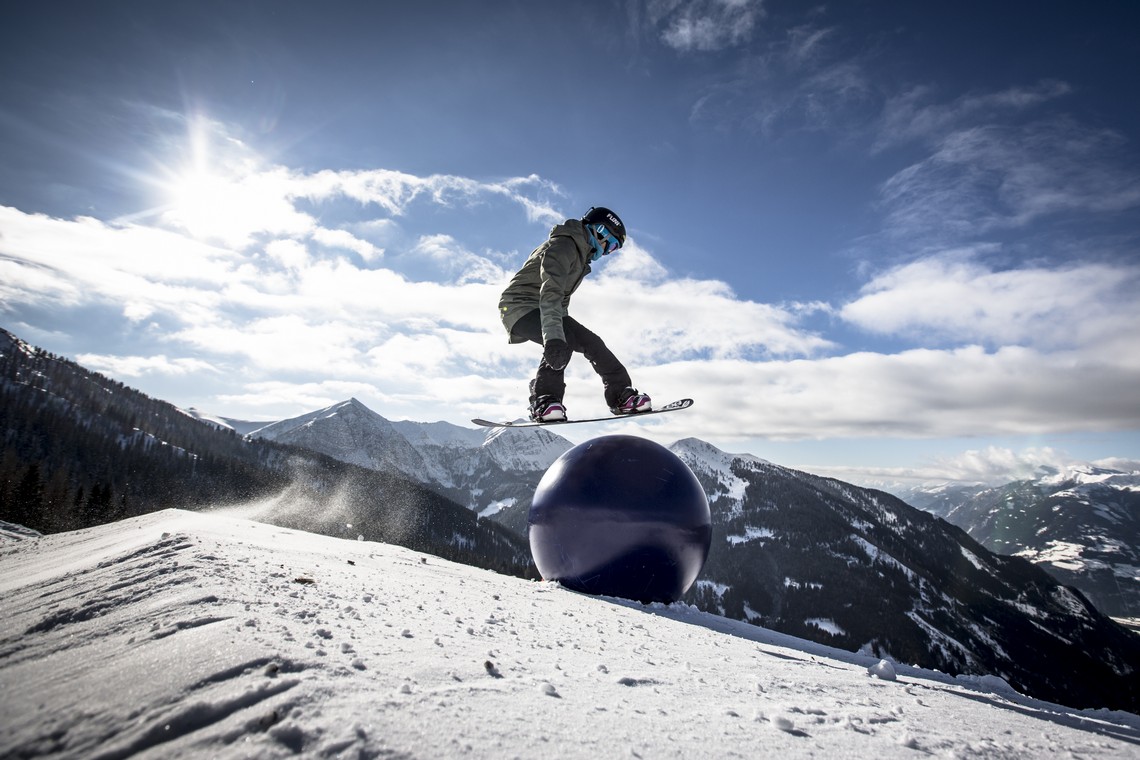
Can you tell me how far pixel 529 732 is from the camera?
7.72 ft

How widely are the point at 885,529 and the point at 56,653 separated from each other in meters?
240

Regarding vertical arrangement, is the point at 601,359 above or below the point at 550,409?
above

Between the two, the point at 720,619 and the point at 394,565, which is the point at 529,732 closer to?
the point at 394,565

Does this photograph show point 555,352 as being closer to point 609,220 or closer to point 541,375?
point 541,375

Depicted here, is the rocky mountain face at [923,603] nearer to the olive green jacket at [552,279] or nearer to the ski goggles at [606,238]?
the ski goggles at [606,238]

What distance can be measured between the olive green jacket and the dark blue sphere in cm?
343

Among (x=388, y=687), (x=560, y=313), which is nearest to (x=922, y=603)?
(x=560, y=313)

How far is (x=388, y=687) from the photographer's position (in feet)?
8.44

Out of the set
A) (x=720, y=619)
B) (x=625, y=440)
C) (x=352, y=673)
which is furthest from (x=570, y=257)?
(x=720, y=619)

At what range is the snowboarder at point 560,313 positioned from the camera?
721 cm

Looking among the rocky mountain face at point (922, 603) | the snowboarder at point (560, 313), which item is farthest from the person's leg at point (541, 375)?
the rocky mountain face at point (922, 603)

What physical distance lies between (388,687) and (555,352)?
5.18m

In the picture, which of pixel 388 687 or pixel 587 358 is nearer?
pixel 388 687

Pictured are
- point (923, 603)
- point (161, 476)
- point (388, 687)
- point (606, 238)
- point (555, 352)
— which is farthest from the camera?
point (923, 603)
